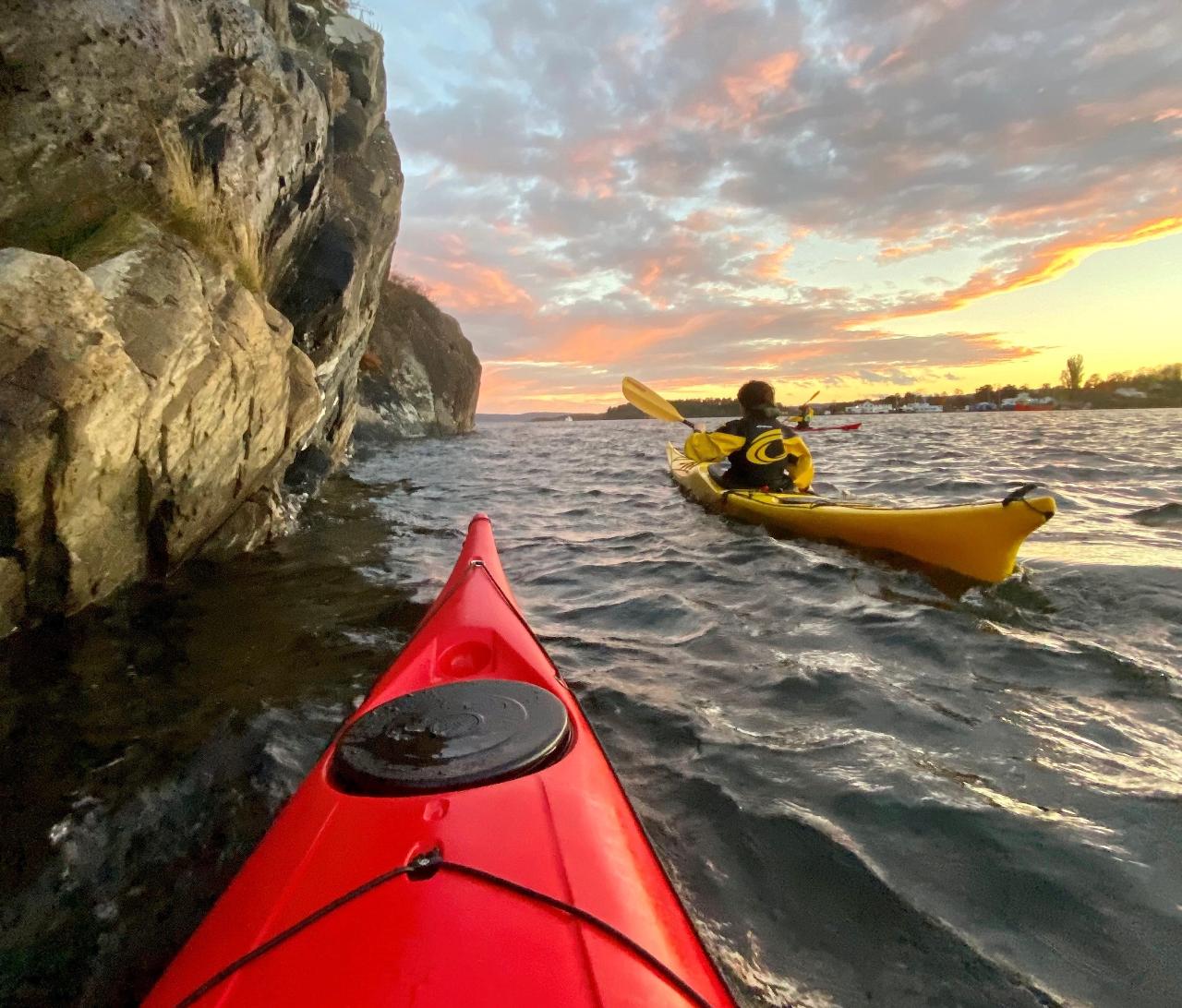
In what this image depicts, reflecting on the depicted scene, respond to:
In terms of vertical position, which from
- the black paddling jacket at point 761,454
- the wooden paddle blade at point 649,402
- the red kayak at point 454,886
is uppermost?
the wooden paddle blade at point 649,402

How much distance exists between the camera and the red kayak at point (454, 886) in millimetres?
1174

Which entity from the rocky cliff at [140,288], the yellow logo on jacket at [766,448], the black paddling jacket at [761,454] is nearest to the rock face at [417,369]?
the rocky cliff at [140,288]

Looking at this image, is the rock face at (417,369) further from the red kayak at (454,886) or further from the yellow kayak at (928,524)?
the red kayak at (454,886)

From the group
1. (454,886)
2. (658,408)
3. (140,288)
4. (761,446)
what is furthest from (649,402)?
(454,886)

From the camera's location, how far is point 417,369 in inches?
1640

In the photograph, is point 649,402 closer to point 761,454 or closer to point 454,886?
point 761,454

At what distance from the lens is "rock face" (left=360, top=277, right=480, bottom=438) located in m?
38.3

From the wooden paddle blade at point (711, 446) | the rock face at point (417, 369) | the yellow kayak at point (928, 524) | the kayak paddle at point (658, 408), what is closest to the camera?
the yellow kayak at point (928, 524)

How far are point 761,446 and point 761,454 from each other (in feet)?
0.35

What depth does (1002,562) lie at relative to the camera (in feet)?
16.1

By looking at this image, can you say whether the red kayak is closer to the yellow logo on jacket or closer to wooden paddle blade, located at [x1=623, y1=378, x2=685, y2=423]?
the yellow logo on jacket

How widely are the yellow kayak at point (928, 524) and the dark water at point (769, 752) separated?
275 millimetres

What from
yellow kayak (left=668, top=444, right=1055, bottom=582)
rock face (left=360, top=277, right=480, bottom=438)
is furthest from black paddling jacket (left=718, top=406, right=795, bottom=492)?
rock face (left=360, top=277, right=480, bottom=438)

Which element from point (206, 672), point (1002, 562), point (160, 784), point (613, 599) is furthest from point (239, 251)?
point (1002, 562)
